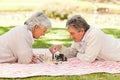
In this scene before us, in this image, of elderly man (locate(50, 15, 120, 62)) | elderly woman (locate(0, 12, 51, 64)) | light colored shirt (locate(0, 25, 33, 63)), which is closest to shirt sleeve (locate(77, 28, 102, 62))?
elderly man (locate(50, 15, 120, 62))

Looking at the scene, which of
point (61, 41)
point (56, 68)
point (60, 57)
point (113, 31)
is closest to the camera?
point (56, 68)

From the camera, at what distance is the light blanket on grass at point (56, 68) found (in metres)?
5.19

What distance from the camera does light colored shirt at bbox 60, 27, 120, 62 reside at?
5859mm

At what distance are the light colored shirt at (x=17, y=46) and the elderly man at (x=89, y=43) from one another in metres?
0.51

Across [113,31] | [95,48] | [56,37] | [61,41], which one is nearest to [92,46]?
[95,48]

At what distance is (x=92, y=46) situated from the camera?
19.1ft

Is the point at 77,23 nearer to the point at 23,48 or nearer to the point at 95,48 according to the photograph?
the point at 95,48

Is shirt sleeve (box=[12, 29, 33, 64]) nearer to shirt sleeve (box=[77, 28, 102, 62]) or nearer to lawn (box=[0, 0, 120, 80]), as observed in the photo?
lawn (box=[0, 0, 120, 80])

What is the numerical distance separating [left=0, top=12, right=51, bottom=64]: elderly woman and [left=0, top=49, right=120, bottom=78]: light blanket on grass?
0.13 m

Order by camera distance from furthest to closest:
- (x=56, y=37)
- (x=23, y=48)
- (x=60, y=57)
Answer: (x=56, y=37) < (x=60, y=57) < (x=23, y=48)

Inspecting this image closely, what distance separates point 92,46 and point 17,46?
1.04 meters

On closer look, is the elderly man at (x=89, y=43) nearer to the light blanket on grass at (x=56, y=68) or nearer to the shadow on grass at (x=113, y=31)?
the light blanket on grass at (x=56, y=68)

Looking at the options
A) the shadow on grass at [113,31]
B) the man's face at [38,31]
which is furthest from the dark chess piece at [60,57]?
the shadow on grass at [113,31]

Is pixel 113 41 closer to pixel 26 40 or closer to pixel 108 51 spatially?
pixel 108 51
